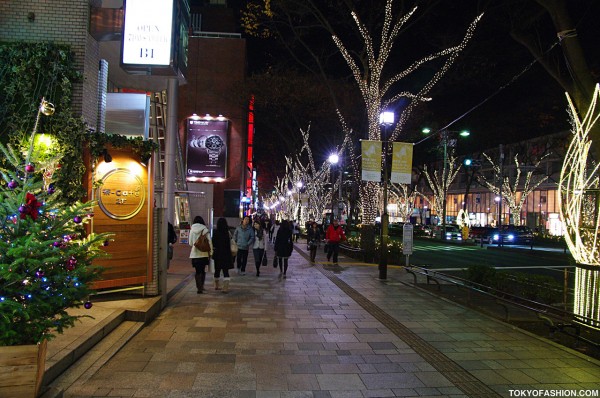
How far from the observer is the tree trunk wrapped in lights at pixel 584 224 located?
7785 mm

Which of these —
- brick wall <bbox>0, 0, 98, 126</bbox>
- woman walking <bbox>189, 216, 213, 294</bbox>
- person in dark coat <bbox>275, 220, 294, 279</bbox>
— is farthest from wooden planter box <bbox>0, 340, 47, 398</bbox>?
person in dark coat <bbox>275, 220, 294, 279</bbox>

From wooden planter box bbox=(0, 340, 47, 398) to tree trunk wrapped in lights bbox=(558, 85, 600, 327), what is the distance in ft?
24.5

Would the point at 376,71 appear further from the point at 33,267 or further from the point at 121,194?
the point at 33,267

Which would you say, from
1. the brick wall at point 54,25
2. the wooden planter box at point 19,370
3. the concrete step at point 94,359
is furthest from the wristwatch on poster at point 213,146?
the wooden planter box at point 19,370

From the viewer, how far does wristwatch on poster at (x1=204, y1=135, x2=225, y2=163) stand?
116 feet

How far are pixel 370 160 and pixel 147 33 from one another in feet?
26.8

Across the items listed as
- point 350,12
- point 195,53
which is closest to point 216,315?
point 350,12

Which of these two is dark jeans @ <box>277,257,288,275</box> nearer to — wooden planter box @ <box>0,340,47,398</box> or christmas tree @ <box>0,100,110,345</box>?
christmas tree @ <box>0,100,110,345</box>

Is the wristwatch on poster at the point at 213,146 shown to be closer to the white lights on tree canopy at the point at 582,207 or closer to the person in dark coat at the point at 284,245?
the person in dark coat at the point at 284,245

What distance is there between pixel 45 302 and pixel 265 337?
367 centimetres

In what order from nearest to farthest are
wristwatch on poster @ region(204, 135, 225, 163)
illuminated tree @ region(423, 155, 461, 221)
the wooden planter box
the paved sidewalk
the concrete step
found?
the wooden planter box < the concrete step < the paved sidewalk < wristwatch on poster @ region(204, 135, 225, 163) < illuminated tree @ region(423, 155, 461, 221)

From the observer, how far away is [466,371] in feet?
19.8

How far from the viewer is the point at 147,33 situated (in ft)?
33.0

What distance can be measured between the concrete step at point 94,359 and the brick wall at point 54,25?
4.36 meters
